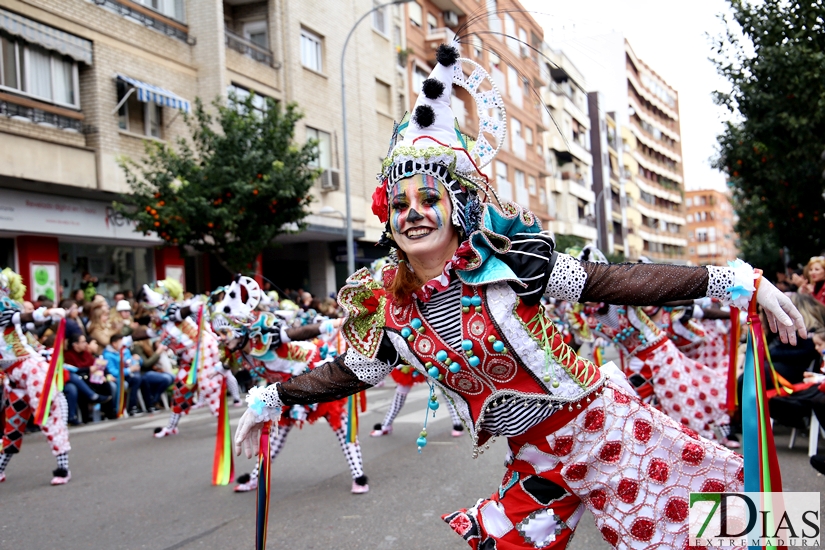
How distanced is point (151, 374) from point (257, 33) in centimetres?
1242

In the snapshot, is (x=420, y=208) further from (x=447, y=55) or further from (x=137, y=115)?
(x=137, y=115)

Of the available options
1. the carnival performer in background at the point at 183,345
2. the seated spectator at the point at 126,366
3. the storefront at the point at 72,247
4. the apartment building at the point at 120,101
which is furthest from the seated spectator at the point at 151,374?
the apartment building at the point at 120,101

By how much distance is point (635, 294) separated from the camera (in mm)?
2586

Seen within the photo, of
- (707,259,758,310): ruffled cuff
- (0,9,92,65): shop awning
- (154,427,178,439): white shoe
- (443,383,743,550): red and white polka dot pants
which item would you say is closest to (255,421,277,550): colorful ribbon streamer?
(443,383,743,550): red and white polka dot pants

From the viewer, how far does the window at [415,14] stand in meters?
27.7

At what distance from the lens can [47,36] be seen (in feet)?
46.1

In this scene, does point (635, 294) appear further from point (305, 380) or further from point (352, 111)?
point (352, 111)

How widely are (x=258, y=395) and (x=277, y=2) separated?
19483mm

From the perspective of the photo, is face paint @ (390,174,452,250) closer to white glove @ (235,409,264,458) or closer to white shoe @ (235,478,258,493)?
white glove @ (235,409,264,458)

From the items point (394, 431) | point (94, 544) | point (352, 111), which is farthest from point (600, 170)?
point (94, 544)

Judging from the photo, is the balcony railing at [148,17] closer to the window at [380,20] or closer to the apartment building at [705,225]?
the window at [380,20]

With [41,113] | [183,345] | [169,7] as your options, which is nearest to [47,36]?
[41,113]

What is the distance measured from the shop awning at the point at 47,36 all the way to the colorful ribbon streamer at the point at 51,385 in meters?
8.73

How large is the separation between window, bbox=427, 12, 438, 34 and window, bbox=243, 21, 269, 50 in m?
9.86
